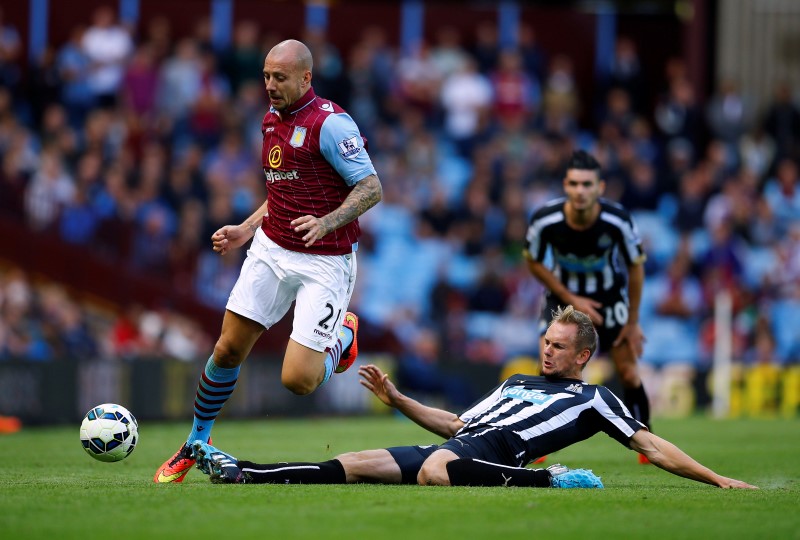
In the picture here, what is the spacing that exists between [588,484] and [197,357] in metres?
10.0

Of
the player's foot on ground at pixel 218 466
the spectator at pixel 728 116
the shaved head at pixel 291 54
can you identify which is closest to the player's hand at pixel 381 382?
the player's foot on ground at pixel 218 466

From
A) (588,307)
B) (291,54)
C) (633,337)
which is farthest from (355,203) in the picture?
(633,337)

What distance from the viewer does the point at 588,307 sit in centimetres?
1081

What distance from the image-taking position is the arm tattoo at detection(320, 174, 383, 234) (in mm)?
8359

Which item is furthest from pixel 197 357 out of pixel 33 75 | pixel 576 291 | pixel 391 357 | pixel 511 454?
pixel 511 454

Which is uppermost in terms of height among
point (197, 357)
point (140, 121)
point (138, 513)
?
point (140, 121)

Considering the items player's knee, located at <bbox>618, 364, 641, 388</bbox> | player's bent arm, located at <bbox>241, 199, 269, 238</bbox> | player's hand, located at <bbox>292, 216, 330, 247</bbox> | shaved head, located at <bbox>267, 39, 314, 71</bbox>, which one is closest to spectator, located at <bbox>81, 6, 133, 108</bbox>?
player's knee, located at <bbox>618, 364, 641, 388</bbox>

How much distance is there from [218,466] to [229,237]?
1.65 m

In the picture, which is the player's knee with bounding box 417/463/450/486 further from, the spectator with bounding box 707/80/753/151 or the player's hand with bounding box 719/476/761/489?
the spectator with bounding box 707/80/753/151

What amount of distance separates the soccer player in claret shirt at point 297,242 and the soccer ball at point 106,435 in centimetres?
33

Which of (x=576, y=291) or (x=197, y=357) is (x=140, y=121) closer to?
(x=197, y=357)

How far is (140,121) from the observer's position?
67.4ft

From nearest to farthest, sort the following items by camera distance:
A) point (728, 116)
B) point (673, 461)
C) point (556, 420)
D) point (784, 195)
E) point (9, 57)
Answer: point (673, 461), point (556, 420), point (9, 57), point (784, 195), point (728, 116)

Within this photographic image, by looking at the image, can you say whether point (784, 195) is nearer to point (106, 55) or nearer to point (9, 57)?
point (106, 55)
